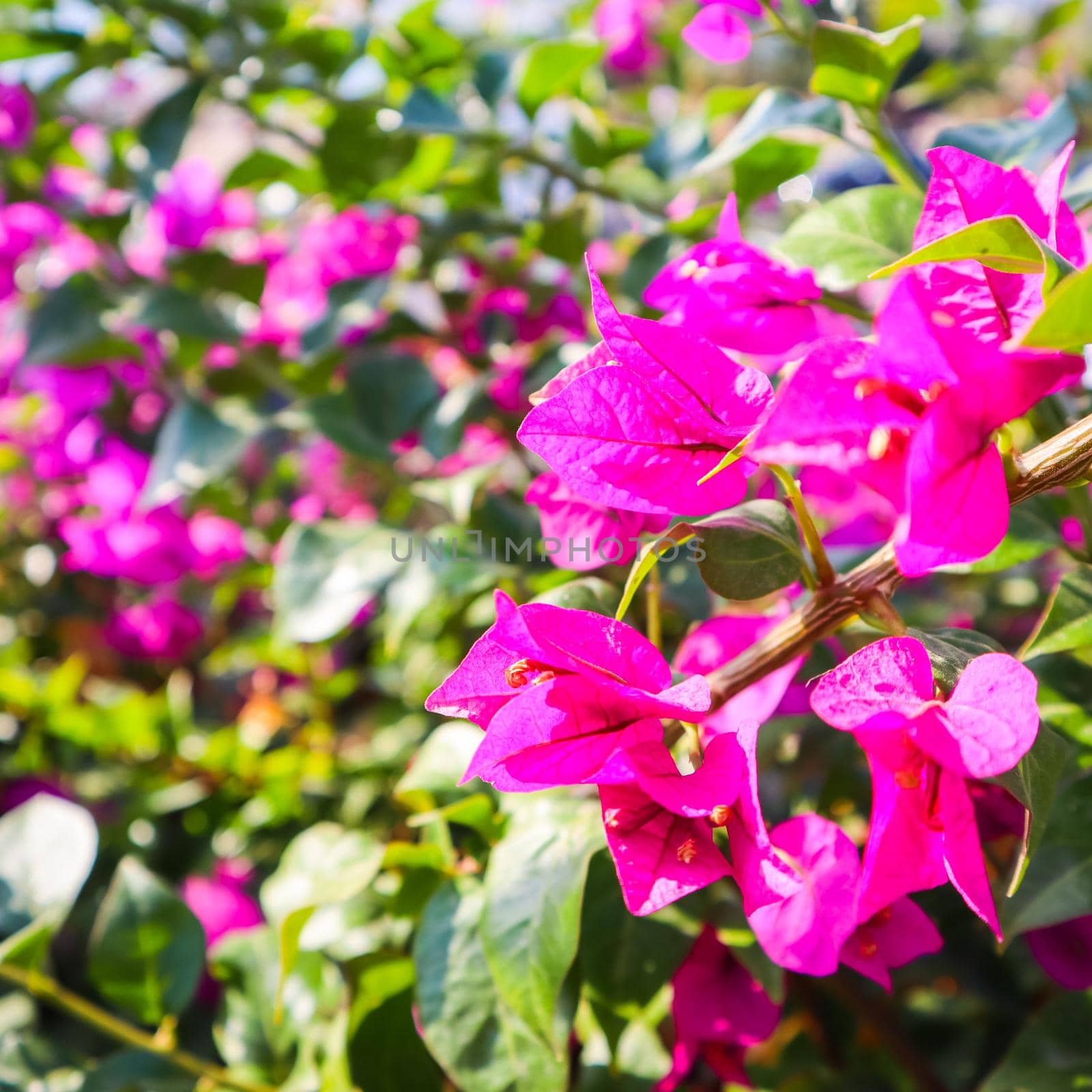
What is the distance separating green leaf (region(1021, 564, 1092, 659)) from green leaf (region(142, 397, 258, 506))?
24.9 inches

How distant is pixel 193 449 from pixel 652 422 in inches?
23.0

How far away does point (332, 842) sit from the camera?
1.74 feet

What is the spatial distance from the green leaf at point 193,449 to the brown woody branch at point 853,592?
55 cm

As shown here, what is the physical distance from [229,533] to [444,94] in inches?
21.1

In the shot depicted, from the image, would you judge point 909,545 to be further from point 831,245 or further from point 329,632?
point 329,632

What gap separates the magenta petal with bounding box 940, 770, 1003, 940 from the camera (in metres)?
0.28

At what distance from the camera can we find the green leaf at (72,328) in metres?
0.82

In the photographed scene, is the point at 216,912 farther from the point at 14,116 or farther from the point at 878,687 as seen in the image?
the point at 14,116

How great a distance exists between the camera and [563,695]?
0.98 feet

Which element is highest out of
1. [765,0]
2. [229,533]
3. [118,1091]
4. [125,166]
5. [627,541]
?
[765,0]

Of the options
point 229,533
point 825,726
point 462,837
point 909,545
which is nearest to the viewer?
point 909,545

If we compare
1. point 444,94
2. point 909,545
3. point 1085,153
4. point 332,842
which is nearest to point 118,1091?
point 332,842

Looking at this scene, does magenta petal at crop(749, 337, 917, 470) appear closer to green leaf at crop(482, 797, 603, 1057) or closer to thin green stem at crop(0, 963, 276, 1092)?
green leaf at crop(482, 797, 603, 1057)

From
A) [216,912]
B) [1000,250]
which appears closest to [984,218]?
[1000,250]
